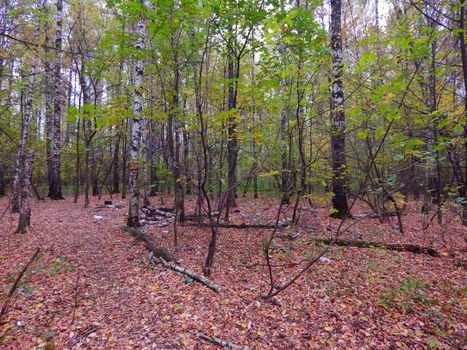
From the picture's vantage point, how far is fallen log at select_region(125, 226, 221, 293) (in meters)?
4.09

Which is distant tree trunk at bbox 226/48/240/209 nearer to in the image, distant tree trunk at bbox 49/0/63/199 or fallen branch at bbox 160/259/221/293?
fallen branch at bbox 160/259/221/293

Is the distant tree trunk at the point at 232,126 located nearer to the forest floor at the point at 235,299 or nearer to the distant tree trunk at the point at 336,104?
the forest floor at the point at 235,299

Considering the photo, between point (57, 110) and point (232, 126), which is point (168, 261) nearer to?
point (232, 126)

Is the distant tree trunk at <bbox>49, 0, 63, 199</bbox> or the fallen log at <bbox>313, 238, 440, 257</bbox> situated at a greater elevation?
the distant tree trunk at <bbox>49, 0, 63, 199</bbox>

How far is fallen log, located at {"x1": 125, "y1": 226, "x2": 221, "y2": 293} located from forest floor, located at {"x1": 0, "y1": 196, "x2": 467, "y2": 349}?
0.38ft

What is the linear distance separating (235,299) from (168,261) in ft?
5.74

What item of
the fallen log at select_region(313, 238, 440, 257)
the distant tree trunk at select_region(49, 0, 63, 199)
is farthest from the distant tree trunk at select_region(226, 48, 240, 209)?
the distant tree trunk at select_region(49, 0, 63, 199)

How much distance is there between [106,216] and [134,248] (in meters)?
4.66

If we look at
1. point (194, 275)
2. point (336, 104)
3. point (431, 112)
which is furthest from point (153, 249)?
point (431, 112)

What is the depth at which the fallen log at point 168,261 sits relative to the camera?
409 cm

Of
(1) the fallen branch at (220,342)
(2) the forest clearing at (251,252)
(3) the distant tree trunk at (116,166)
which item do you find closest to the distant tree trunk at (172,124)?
(2) the forest clearing at (251,252)

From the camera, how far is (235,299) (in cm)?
377

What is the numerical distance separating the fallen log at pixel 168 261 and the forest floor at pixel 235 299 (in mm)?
116

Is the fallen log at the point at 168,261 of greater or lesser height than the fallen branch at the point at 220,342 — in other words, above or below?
above
